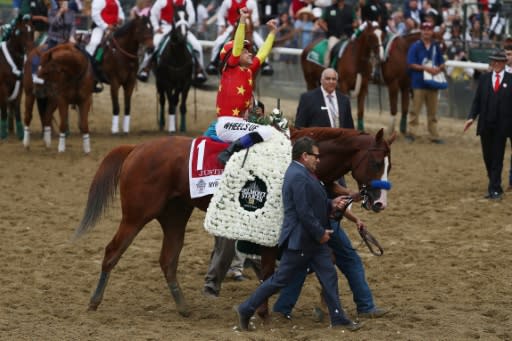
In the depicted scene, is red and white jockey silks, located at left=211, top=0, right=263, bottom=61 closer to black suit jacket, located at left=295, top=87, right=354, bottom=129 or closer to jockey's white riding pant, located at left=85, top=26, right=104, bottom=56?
jockey's white riding pant, located at left=85, top=26, right=104, bottom=56

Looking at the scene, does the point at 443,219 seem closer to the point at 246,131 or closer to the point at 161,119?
the point at 246,131

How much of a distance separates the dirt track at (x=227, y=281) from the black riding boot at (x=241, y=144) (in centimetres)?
142

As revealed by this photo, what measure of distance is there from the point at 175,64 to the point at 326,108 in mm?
9107

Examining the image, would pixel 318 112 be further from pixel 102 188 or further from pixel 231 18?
pixel 231 18

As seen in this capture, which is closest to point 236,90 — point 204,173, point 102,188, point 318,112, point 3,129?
point 204,173

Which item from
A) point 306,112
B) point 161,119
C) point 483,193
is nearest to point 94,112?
point 161,119

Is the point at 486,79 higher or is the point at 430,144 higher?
the point at 486,79

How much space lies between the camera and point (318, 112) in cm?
1084

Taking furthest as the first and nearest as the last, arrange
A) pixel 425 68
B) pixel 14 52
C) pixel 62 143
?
pixel 425 68
pixel 14 52
pixel 62 143

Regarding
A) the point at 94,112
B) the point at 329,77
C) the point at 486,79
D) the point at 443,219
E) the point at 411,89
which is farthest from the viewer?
the point at 94,112

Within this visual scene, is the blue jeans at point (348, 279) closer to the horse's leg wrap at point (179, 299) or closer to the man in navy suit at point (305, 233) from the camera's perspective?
the man in navy suit at point (305, 233)

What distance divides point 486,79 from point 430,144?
5082mm

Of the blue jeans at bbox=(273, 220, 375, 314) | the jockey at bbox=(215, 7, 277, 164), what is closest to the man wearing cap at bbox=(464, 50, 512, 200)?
the jockey at bbox=(215, 7, 277, 164)

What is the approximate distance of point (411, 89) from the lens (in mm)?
20672
